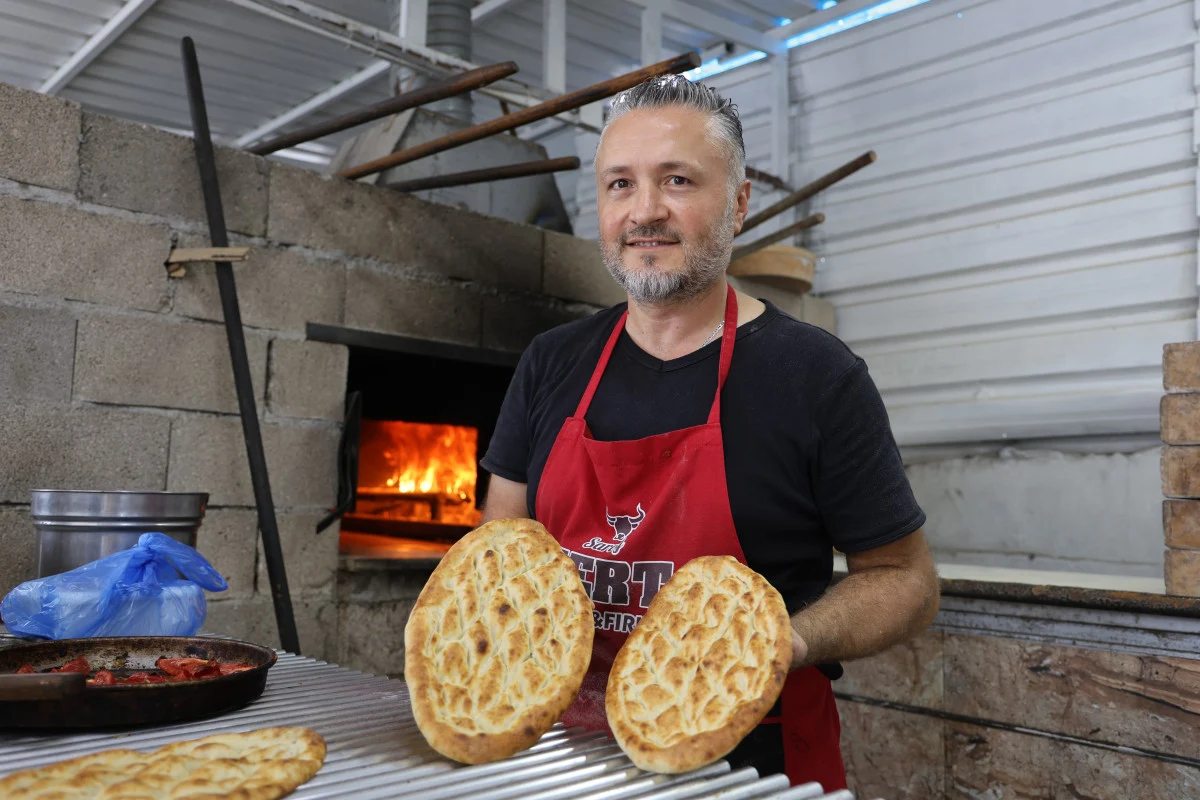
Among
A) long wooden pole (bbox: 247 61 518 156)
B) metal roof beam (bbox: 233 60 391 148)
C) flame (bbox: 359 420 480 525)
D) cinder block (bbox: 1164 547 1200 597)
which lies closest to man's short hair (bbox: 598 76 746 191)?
long wooden pole (bbox: 247 61 518 156)

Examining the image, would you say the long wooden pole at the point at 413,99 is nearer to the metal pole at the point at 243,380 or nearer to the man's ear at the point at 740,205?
the metal pole at the point at 243,380

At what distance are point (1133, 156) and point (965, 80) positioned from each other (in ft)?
2.93

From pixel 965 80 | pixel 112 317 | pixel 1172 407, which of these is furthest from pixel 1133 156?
pixel 112 317

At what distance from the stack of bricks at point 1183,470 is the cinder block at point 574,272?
6.79 ft

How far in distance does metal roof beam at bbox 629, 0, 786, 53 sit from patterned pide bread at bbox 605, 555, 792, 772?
400cm

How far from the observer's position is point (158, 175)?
3.05 meters

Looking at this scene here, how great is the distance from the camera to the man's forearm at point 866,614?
153cm

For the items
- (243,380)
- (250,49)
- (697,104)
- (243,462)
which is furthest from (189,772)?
(250,49)

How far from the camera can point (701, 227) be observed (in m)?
1.86

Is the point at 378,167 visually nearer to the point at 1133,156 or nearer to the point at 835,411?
the point at 835,411

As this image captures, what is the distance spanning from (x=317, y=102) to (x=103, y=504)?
4.96 meters

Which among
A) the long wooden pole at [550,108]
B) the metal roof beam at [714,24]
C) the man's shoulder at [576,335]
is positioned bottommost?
the man's shoulder at [576,335]

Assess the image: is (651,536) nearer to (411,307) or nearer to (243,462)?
(243,462)

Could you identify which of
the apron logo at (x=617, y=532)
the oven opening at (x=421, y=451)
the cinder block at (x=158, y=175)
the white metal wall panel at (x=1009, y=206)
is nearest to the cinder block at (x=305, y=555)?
the oven opening at (x=421, y=451)
